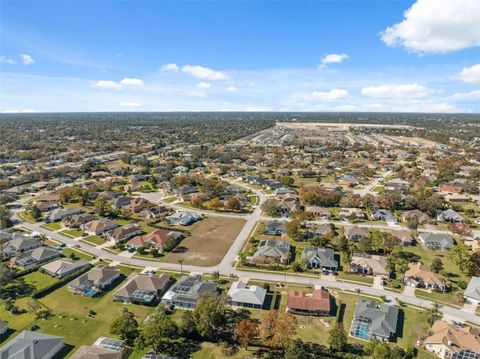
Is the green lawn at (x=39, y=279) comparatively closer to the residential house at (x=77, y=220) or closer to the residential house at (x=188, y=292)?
the residential house at (x=188, y=292)

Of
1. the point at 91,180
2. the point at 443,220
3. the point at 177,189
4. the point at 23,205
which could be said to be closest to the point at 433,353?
the point at 443,220

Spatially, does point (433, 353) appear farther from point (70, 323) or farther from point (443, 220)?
point (443, 220)

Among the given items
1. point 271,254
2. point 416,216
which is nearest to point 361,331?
point 271,254

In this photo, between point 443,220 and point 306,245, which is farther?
point 443,220

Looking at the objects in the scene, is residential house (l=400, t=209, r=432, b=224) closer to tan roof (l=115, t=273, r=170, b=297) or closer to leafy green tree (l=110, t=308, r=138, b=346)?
tan roof (l=115, t=273, r=170, b=297)

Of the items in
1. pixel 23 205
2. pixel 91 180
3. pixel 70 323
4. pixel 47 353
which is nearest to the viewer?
pixel 47 353

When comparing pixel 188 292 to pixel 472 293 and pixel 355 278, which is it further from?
pixel 472 293

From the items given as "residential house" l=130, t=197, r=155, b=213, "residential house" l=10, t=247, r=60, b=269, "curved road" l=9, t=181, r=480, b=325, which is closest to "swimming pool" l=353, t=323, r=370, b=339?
"curved road" l=9, t=181, r=480, b=325

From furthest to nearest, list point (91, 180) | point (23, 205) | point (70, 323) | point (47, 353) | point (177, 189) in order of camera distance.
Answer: point (91, 180) < point (177, 189) < point (23, 205) < point (70, 323) < point (47, 353)
